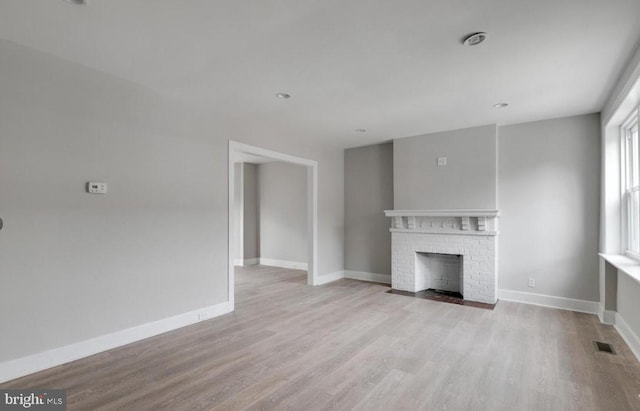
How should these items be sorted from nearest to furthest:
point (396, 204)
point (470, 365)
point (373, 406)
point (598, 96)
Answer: point (373, 406) < point (470, 365) < point (598, 96) < point (396, 204)

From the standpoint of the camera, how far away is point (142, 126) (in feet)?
10.8

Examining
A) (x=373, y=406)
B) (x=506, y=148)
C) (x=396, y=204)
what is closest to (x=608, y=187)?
(x=506, y=148)

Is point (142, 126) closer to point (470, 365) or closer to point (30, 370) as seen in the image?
point (30, 370)

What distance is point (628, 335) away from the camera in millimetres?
3121

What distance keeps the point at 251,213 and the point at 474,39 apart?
655 cm

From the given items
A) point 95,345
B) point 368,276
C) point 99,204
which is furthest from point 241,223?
point 95,345

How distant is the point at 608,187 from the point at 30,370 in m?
5.98

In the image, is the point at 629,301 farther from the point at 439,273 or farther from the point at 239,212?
the point at 239,212

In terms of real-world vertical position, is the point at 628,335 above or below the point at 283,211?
below

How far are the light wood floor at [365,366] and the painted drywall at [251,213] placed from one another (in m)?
3.98

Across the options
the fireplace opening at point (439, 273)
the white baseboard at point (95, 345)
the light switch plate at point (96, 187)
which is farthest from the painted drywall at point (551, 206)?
the light switch plate at point (96, 187)

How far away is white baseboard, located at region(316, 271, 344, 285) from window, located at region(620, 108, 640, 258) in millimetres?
4099

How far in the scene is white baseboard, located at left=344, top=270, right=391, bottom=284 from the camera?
5899 mm

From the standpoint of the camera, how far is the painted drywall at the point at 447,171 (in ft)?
15.6
